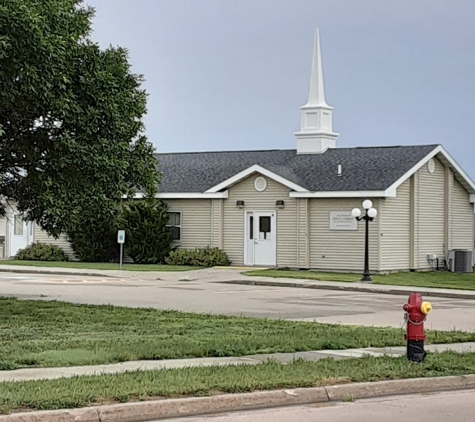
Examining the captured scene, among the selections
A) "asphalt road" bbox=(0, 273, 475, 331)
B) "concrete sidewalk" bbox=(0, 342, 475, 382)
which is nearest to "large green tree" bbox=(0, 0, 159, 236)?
"asphalt road" bbox=(0, 273, 475, 331)

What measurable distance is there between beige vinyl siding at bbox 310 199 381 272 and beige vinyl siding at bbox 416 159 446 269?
320 cm

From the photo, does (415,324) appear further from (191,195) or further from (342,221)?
(191,195)

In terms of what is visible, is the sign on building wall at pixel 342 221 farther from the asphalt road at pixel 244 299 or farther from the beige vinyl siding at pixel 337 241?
the asphalt road at pixel 244 299

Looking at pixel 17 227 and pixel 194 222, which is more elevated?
pixel 194 222

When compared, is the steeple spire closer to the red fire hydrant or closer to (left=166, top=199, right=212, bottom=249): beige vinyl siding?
(left=166, top=199, right=212, bottom=249): beige vinyl siding

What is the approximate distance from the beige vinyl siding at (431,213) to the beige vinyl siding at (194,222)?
8781mm

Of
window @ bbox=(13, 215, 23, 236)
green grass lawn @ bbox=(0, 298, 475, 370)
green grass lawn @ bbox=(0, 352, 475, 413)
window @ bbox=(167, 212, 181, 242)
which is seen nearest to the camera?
green grass lawn @ bbox=(0, 352, 475, 413)

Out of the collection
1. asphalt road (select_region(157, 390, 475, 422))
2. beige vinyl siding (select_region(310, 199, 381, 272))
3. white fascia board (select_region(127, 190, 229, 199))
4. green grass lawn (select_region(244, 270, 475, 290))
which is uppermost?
white fascia board (select_region(127, 190, 229, 199))

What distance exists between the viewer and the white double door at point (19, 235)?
1816 inches

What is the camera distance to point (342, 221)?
3797 cm

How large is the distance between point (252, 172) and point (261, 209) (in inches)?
61.3

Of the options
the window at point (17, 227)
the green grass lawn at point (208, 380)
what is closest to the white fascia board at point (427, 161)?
the window at point (17, 227)

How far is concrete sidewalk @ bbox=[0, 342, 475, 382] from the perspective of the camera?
11.2 m

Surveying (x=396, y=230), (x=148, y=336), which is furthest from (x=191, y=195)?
(x=148, y=336)
